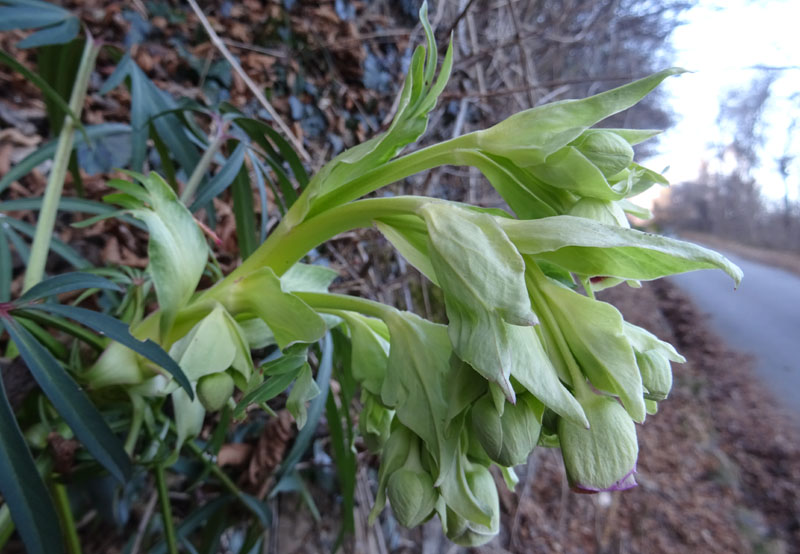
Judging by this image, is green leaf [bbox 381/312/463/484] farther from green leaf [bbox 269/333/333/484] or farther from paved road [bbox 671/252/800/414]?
paved road [bbox 671/252/800/414]

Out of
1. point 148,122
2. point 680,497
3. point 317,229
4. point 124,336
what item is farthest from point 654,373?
point 680,497

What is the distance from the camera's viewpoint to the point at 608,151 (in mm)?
322

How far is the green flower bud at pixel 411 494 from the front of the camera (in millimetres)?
349

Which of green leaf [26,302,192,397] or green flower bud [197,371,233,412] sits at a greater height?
green leaf [26,302,192,397]

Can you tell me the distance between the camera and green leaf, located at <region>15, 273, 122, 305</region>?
41 centimetres

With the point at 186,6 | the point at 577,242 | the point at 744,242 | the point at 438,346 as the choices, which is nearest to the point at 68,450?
the point at 438,346

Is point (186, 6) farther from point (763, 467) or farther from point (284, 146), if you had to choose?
point (763, 467)

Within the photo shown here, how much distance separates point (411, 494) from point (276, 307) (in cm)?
18

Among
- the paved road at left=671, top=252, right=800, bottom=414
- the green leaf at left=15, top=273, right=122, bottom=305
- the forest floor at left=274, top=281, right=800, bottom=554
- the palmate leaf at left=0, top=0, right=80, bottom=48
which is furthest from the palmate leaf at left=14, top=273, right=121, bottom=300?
the paved road at left=671, top=252, right=800, bottom=414

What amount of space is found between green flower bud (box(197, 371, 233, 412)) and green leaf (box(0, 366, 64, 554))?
0.13 metres

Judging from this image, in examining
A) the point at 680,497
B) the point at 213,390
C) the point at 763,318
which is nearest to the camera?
the point at 213,390

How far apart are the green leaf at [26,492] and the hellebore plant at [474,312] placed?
94 mm

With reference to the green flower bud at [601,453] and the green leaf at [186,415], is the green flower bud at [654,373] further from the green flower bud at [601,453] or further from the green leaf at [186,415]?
the green leaf at [186,415]

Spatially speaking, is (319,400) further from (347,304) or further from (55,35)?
(55,35)
